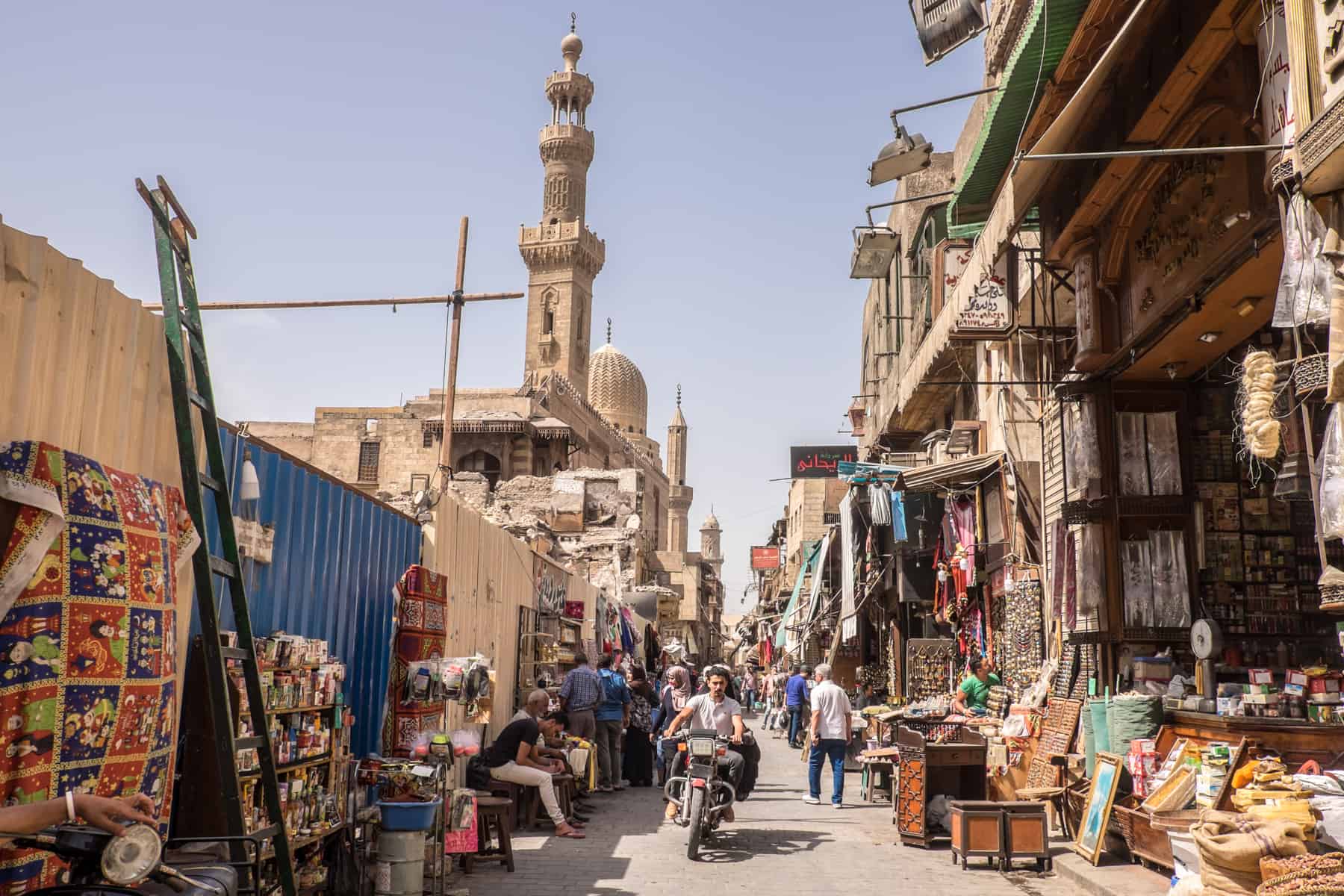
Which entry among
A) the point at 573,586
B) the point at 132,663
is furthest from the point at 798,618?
the point at 132,663

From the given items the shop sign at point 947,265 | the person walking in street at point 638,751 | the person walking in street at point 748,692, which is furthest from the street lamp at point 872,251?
the person walking in street at point 748,692

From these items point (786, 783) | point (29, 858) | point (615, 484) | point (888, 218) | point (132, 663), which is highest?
point (888, 218)

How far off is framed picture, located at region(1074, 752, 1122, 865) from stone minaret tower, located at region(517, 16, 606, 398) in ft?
195

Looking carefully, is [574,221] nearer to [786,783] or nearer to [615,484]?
[615,484]

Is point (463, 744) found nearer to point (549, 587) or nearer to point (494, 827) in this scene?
point (494, 827)

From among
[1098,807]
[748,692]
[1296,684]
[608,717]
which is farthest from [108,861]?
[748,692]

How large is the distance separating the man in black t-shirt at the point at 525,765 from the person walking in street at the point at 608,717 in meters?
3.04

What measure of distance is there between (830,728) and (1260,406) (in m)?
7.09

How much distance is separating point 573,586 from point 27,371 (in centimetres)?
1308

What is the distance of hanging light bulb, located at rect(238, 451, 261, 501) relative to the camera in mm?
5766

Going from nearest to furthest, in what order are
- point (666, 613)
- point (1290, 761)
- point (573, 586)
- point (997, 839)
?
point (1290, 761)
point (997, 839)
point (573, 586)
point (666, 613)

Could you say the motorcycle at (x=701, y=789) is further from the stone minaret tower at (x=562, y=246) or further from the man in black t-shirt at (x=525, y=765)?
the stone minaret tower at (x=562, y=246)

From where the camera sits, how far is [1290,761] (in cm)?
673

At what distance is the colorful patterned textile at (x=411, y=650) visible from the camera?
7.68 m
